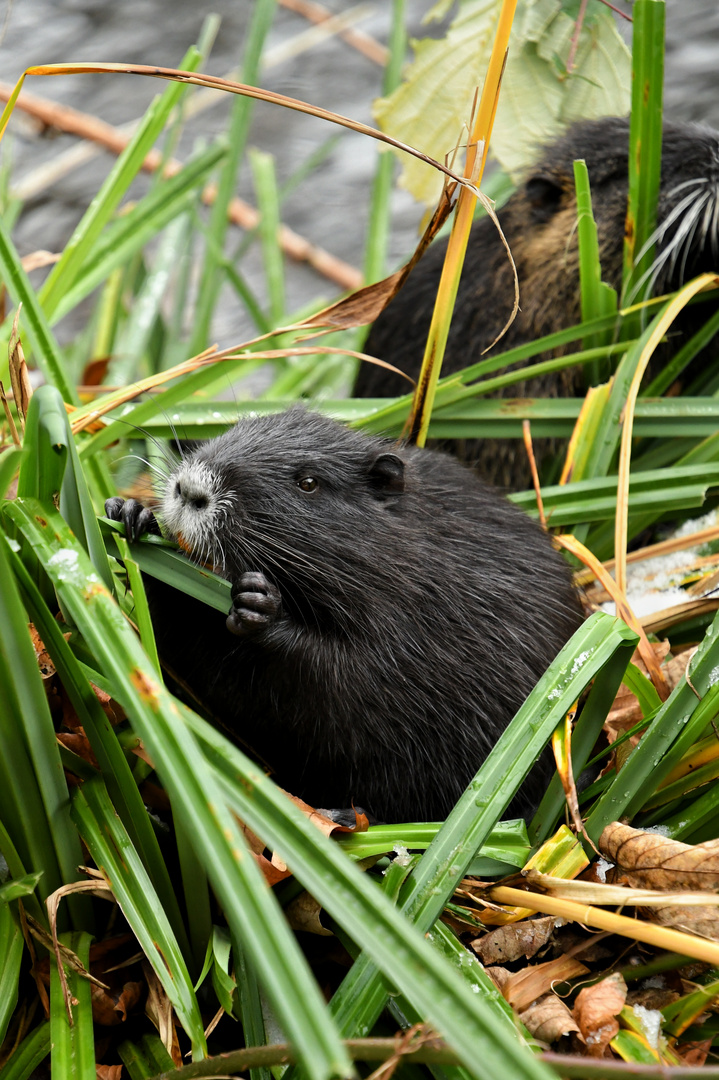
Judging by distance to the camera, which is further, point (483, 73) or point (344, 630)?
point (483, 73)

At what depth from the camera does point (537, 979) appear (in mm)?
1570

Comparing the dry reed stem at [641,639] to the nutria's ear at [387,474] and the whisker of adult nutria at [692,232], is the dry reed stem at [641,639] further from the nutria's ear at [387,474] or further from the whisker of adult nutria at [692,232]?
the whisker of adult nutria at [692,232]

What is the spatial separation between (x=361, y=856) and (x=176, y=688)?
1.85ft

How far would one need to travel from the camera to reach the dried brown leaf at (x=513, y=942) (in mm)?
1630

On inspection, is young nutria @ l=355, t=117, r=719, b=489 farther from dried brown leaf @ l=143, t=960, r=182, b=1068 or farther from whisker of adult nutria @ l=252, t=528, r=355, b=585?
dried brown leaf @ l=143, t=960, r=182, b=1068

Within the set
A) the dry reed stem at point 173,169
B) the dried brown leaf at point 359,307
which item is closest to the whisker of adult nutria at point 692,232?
the dried brown leaf at point 359,307

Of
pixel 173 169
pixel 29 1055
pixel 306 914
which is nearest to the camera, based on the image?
pixel 29 1055

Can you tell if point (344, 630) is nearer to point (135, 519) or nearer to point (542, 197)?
point (135, 519)

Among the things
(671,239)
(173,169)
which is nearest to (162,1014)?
(671,239)

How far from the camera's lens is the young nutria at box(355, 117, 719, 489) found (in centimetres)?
313

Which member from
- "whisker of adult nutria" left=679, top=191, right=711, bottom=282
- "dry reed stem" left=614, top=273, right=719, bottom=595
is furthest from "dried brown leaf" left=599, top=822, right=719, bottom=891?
"whisker of adult nutria" left=679, top=191, right=711, bottom=282

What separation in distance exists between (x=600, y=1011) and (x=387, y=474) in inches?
40.1

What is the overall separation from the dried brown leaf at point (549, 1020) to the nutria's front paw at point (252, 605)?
74 centimetres

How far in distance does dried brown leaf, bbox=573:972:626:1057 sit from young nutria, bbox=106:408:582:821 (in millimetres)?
483
